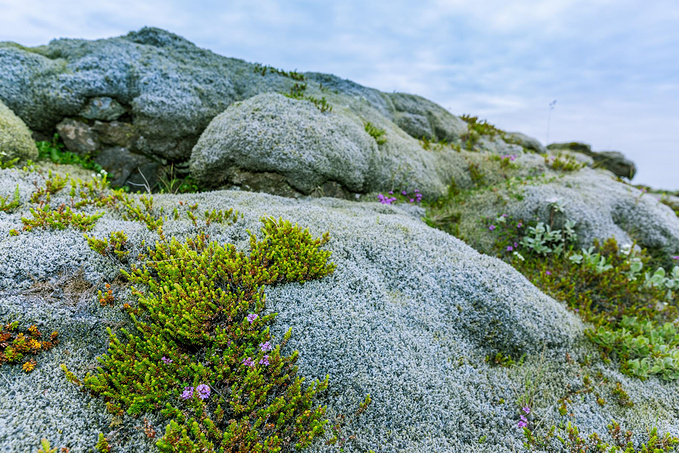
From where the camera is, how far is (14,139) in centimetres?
821

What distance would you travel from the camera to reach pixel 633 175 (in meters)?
21.2

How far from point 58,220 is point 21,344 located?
2.03 m

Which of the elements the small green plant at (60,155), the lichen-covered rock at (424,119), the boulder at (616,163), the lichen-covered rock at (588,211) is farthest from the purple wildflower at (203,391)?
the boulder at (616,163)

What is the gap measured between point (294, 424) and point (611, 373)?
5.08 meters

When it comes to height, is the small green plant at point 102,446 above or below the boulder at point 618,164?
below

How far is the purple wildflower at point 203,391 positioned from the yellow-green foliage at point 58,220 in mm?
3182

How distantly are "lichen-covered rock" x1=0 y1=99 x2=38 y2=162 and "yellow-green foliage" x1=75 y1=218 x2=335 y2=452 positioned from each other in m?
6.53

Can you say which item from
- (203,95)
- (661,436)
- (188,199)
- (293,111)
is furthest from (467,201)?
(203,95)

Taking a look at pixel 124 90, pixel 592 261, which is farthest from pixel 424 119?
pixel 124 90

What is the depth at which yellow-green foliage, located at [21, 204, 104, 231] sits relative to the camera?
485cm

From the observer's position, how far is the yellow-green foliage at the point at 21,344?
3.59 m

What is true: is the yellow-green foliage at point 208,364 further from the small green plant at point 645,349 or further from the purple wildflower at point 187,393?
the small green plant at point 645,349

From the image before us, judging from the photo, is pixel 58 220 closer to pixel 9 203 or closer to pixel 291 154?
pixel 9 203

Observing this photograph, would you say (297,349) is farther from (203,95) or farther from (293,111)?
(203,95)
